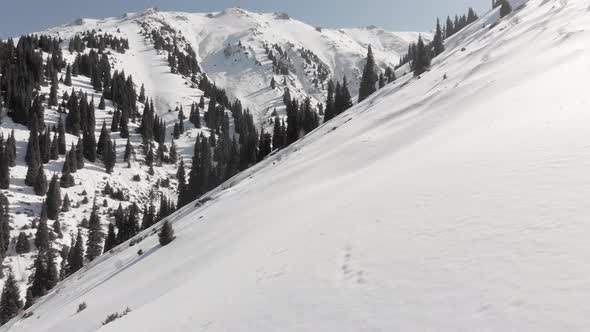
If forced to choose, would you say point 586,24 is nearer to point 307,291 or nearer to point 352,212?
point 352,212

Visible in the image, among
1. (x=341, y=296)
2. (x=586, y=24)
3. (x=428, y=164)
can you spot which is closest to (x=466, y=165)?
(x=428, y=164)

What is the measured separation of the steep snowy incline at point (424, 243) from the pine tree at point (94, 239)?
57599 mm

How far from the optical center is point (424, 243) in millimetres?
6965

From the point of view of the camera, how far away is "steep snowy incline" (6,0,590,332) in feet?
16.8

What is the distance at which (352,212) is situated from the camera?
33.8 ft

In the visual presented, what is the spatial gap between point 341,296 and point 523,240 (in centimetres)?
304

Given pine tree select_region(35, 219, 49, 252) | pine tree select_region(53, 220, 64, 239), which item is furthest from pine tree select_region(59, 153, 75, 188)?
pine tree select_region(35, 219, 49, 252)

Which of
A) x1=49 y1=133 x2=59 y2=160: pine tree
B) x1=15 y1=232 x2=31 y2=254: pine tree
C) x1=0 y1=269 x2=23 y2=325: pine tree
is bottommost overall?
x1=0 y1=269 x2=23 y2=325: pine tree

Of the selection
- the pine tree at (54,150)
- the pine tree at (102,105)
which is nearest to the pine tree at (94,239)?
the pine tree at (54,150)

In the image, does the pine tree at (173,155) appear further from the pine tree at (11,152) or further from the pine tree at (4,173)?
the pine tree at (4,173)

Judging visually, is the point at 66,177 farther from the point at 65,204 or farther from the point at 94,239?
the point at 94,239

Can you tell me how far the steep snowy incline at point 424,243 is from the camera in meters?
5.13

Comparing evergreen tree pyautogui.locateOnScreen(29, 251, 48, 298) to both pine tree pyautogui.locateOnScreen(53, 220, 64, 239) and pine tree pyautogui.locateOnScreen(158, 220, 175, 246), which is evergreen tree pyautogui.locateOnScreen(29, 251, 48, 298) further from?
pine tree pyautogui.locateOnScreen(158, 220, 175, 246)

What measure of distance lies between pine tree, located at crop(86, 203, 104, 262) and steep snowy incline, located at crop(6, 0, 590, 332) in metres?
57.6
